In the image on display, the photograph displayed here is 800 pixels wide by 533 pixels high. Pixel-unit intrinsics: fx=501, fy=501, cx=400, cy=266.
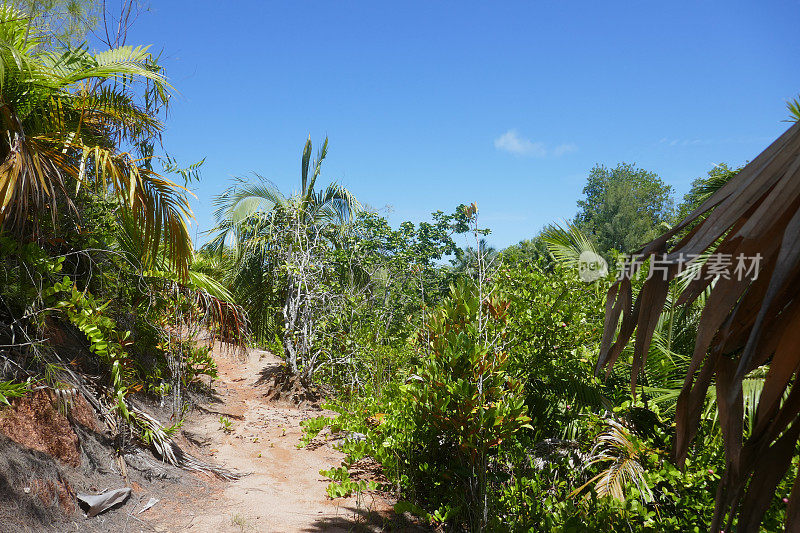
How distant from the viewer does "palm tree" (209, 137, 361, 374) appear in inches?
332

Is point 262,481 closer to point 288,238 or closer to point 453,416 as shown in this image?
point 453,416

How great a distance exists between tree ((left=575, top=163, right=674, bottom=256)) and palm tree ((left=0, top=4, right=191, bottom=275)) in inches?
1063

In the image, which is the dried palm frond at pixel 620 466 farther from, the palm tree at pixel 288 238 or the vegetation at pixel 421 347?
the palm tree at pixel 288 238

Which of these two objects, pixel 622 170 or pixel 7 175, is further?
pixel 622 170

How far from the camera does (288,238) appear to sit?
8.61 m

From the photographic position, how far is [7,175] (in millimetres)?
3217

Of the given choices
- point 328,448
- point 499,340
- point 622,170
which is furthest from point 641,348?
point 622,170

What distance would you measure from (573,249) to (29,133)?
496 cm

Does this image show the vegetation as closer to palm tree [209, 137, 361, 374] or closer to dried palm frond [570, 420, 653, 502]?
dried palm frond [570, 420, 653, 502]

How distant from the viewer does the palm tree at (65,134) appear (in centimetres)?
345

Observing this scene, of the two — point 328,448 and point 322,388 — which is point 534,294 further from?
point 322,388

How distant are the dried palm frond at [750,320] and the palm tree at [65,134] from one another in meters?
3.77

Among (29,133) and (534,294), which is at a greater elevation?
(29,133)

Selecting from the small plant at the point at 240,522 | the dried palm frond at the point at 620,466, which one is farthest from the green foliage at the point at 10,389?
the dried palm frond at the point at 620,466
